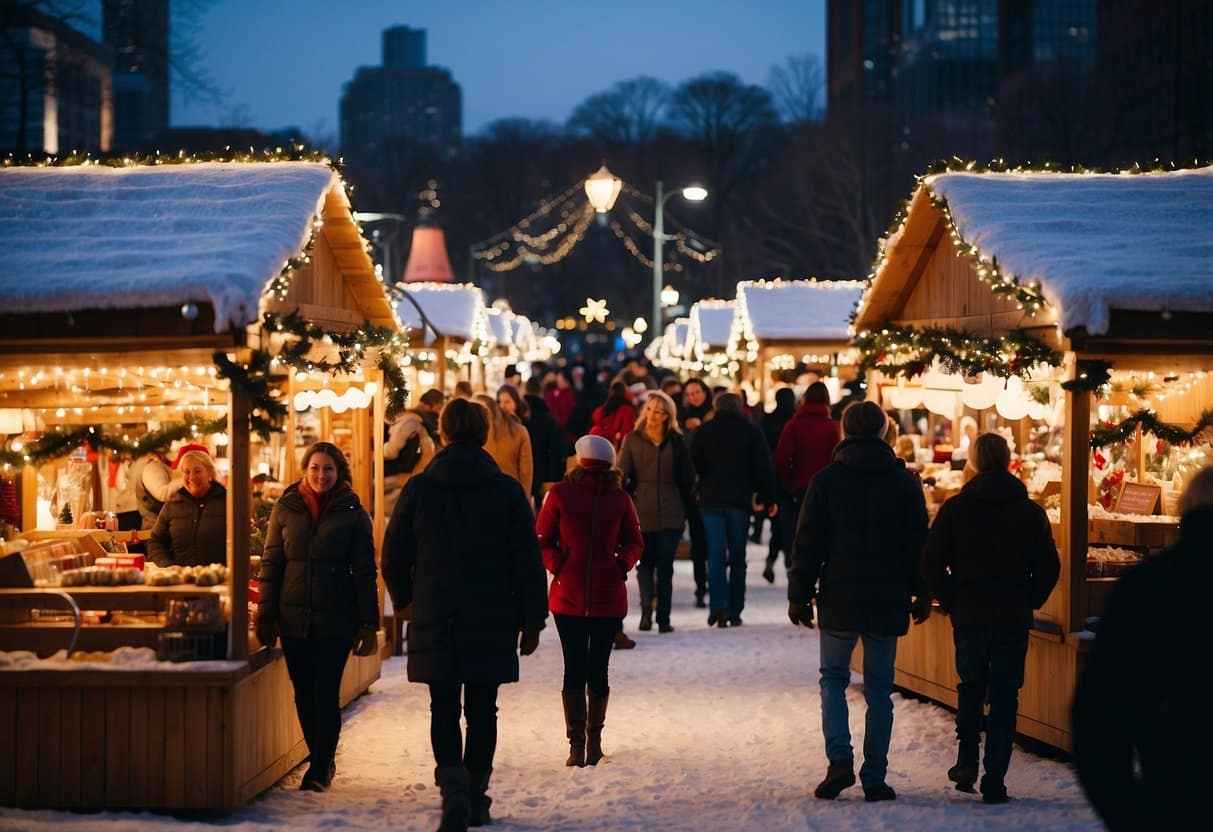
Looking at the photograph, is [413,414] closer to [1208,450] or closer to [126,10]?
[1208,450]

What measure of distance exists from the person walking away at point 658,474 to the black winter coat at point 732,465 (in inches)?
22.3

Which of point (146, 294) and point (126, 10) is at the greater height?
point (126, 10)

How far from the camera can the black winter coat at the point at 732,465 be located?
13445 millimetres

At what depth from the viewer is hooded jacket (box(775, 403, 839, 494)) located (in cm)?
1435

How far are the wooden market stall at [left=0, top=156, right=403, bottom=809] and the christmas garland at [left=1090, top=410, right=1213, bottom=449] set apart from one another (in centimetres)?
456

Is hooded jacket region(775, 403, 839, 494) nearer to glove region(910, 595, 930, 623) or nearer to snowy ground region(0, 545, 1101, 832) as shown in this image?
snowy ground region(0, 545, 1101, 832)

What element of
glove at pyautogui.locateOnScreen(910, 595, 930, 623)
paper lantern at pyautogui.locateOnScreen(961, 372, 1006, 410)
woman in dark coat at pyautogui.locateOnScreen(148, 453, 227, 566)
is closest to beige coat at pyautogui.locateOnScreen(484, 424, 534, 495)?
paper lantern at pyautogui.locateOnScreen(961, 372, 1006, 410)

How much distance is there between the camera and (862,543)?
7656 millimetres

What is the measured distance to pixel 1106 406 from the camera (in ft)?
38.0

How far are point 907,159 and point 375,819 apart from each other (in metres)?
44.8

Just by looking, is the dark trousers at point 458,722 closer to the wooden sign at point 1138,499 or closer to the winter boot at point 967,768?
the winter boot at point 967,768

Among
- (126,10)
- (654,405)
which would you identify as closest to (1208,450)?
(654,405)

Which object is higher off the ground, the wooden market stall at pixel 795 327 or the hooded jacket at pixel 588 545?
the wooden market stall at pixel 795 327

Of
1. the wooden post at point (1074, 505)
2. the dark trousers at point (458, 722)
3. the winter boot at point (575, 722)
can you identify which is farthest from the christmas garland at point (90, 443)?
the wooden post at point (1074, 505)
